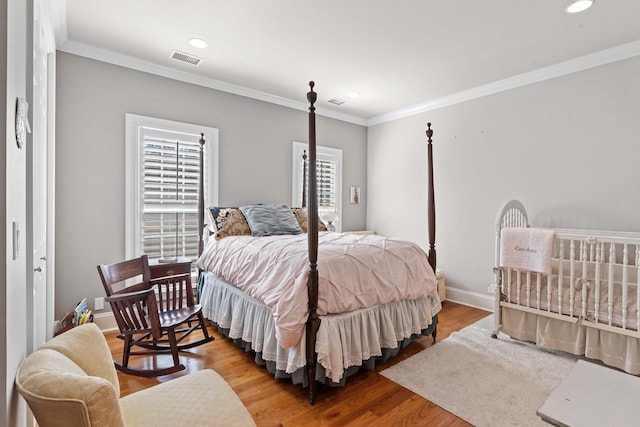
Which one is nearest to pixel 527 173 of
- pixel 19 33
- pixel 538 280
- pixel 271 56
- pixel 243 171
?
pixel 538 280

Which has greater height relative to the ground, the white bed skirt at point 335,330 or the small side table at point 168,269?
the small side table at point 168,269

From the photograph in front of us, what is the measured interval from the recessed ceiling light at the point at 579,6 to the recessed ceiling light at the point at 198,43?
292cm

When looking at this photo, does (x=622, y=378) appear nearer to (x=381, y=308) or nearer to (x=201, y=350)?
(x=381, y=308)

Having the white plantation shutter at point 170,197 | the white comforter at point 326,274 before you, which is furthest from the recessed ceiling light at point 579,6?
the white plantation shutter at point 170,197

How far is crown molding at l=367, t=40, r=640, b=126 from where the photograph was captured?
9.45ft

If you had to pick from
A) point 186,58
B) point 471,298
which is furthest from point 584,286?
point 186,58

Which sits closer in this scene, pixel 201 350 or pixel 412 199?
pixel 201 350

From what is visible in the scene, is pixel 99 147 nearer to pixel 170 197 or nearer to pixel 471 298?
pixel 170 197

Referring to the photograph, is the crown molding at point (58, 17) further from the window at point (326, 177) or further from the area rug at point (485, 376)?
the area rug at point (485, 376)

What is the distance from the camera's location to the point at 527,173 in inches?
138

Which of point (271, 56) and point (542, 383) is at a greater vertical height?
point (271, 56)

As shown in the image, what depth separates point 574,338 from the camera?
8.46 feet

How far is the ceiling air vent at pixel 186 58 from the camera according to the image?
10.1ft

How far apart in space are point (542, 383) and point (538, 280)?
0.85 metres
